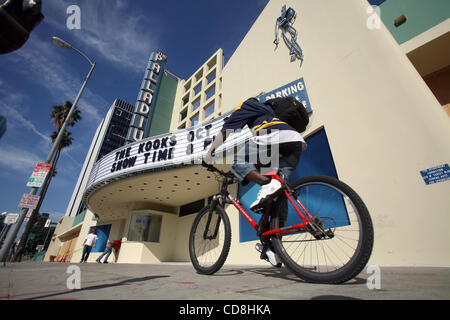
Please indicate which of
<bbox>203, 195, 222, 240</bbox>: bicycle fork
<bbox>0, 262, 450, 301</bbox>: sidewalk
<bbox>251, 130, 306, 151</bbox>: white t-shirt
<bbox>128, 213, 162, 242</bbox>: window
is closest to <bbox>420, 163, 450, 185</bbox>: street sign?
<bbox>0, 262, 450, 301</bbox>: sidewalk

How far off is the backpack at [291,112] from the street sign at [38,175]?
18.2 ft

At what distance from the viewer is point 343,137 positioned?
4.20 m

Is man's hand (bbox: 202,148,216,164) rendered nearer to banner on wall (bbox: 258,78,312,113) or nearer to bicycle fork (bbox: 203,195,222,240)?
bicycle fork (bbox: 203,195,222,240)

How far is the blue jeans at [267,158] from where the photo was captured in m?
1.78

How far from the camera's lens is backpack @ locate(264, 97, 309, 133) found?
184 cm

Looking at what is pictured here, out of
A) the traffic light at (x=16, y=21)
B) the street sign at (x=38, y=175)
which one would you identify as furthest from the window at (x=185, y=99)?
the traffic light at (x=16, y=21)

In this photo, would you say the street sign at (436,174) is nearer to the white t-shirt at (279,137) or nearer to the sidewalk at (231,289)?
the sidewalk at (231,289)

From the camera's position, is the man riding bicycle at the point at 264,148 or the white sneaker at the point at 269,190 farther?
the man riding bicycle at the point at 264,148

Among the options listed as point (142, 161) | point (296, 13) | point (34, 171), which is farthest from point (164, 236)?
point (296, 13)

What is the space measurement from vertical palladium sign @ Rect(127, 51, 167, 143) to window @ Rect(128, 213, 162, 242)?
5382 millimetres

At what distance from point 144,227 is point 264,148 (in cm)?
1086

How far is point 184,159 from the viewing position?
6445 mm

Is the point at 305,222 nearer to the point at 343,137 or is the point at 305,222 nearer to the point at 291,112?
the point at 291,112

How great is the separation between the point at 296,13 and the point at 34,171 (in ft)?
29.9
